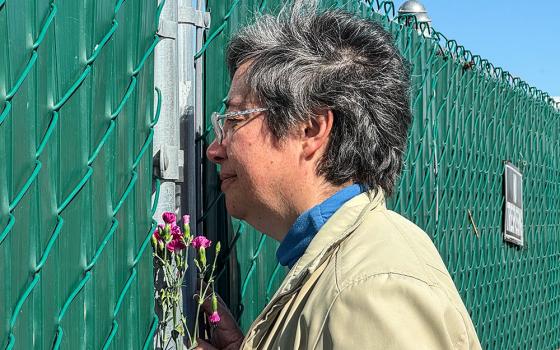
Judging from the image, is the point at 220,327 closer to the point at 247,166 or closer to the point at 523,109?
the point at 247,166

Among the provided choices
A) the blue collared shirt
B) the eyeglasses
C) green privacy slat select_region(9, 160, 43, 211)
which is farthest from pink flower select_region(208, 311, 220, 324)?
green privacy slat select_region(9, 160, 43, 211)

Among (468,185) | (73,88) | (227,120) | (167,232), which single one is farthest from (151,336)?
(468,185)

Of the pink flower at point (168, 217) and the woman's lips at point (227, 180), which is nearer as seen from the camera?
the woman's lips at point (227, 180)

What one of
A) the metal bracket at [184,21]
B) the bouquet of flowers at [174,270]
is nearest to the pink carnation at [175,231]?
the bouquet of flowers at [174,270]

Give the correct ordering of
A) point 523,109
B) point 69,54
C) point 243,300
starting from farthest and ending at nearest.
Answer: point 523,109, point 243,300, point 69,54

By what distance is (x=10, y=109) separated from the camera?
1.98 m

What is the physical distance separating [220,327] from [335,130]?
2.28 feet

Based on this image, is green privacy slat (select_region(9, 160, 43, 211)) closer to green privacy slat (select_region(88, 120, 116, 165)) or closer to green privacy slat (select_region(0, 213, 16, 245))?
green privacy slat (select_region(0, 213, 16, 245))

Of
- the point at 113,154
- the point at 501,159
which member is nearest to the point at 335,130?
the point at 113,154

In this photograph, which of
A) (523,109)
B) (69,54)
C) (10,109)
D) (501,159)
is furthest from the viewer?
(523,109)

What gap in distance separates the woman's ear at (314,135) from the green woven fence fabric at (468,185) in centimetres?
60

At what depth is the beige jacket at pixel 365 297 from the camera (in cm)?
174

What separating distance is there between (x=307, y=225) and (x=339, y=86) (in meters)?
0.34

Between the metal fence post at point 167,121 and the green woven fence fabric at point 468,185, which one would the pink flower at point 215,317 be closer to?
the metal fence post at point 167,121
